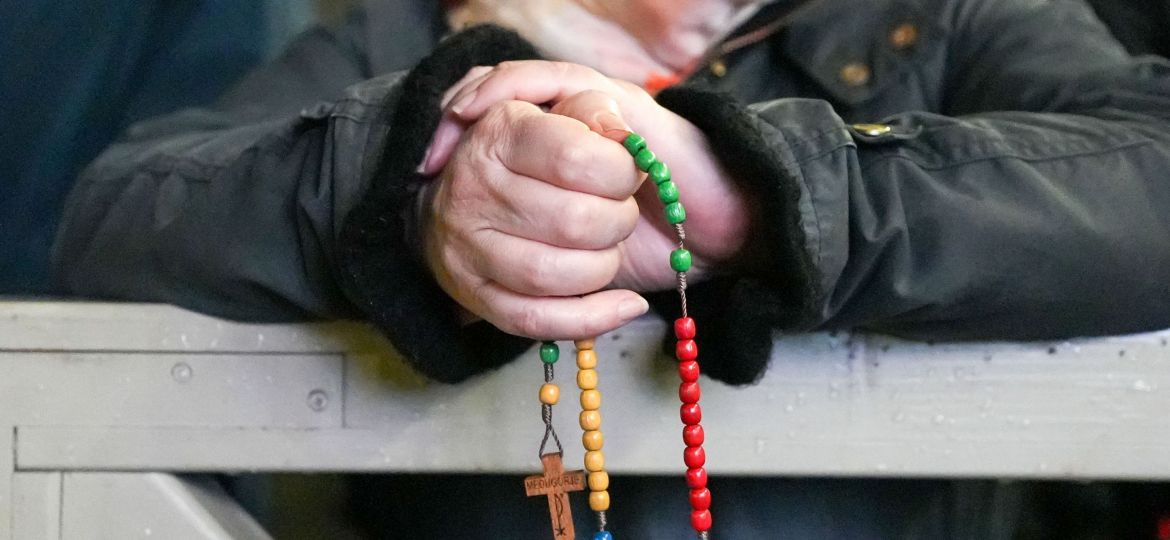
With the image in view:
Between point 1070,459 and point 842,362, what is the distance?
0.10 meters

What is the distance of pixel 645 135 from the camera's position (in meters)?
0.36

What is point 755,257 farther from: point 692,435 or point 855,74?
point 855,74

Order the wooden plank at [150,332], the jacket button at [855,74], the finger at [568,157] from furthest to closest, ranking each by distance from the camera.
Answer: the jacket button at [855,74], the wooden plank at [150,332], the finger at [568,157]

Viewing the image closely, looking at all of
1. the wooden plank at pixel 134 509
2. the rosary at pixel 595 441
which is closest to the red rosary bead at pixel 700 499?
the rosary at pixel 595 441

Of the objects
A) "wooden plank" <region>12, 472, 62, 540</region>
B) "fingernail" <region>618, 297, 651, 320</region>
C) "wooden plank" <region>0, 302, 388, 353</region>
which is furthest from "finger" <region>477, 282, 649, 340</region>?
"wooden plank" <region>12, 472, 62, 540</region>

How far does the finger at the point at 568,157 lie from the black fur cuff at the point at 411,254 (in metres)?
0.04

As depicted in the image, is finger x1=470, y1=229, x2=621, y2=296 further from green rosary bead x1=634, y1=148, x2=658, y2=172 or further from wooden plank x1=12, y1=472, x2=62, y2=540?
wooden plank x1=12, y1=472, x2=62, y2=540

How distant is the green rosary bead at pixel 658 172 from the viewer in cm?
33

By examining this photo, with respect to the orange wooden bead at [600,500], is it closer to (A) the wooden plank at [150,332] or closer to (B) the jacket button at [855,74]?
(A) the wooden plank at [150,332]

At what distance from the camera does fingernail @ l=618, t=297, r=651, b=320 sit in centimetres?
34

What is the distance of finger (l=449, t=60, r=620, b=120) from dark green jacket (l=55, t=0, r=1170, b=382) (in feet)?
0.04

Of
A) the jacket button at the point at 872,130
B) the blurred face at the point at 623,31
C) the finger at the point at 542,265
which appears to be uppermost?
the blurred face at the point at 623,31

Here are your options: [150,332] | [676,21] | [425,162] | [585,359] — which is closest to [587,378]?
[585,359]

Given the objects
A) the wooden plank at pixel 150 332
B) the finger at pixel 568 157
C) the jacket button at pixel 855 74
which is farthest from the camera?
the jacket button at pixel 855 74
